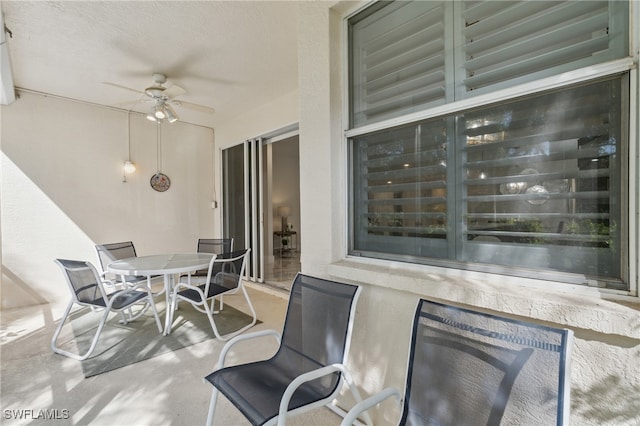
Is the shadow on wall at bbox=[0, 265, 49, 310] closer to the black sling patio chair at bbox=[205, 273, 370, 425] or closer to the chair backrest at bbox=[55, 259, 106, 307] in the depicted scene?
the chair backrest at bbox=[55, 259, 106, 307]

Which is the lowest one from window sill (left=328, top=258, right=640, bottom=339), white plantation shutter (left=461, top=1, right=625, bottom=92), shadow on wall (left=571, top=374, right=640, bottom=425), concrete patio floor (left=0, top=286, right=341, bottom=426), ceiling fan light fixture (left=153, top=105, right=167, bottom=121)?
concrete patio floor (left=0, top=286, right=341, bottom=426)

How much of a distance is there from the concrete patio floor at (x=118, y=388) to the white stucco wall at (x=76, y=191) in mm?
1308

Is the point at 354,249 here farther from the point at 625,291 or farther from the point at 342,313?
the point at 625,291

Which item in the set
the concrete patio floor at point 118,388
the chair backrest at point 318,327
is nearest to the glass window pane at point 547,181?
the chair backrest at point 318,327

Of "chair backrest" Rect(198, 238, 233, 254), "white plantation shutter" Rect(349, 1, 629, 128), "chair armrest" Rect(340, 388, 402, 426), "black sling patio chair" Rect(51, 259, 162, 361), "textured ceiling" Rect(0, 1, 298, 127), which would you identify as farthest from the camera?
"chair backrest" Rect(198, 238, 233, 254)

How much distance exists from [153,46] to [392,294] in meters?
3.16

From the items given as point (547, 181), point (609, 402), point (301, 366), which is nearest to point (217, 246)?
point (301, 366)

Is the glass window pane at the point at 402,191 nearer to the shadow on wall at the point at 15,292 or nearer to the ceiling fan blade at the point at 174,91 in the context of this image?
the ceiling fan blade at the point at 174,91

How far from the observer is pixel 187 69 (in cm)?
334

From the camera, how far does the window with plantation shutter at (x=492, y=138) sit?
109 centimetres

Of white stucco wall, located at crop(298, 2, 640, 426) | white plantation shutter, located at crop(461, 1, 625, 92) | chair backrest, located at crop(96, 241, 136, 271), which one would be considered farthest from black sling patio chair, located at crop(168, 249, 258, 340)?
white plantation shutter, located at crop(461, 1, 625, 92)

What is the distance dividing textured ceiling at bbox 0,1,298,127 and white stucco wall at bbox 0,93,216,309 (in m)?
0.48

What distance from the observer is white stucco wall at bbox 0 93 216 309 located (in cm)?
378

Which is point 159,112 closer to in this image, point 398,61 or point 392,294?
point 398,61
